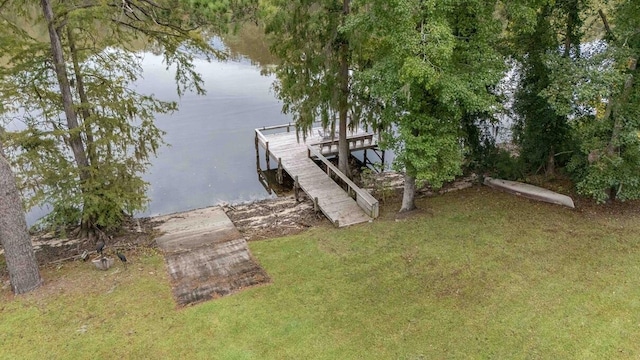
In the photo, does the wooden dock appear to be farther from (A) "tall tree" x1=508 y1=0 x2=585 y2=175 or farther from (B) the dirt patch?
(A) "tall tree" x1=508 y1=0 x2=585 y2=175

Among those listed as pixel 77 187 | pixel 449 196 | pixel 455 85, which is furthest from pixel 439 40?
pixel 77 187

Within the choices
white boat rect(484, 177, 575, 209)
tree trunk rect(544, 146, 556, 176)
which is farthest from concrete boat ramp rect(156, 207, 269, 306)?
tree trunk rect(544, 146, 556, 176)

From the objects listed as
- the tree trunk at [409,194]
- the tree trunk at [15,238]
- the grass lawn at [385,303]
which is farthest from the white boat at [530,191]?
the tree trunk at [15,238]

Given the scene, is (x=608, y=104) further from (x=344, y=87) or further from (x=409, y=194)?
(x=344, y=87)

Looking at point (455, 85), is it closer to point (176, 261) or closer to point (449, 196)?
point (449, 196)

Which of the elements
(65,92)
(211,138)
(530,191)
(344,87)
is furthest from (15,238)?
(211,138)
